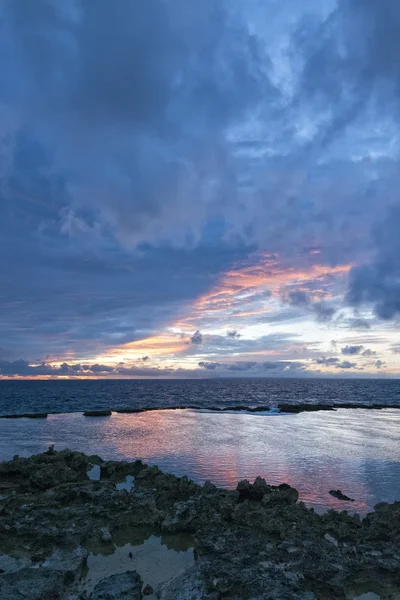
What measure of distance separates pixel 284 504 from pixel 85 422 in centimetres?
4433

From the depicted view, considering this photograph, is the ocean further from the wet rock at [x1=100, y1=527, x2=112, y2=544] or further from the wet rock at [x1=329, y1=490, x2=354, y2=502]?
the wet rock at [x1=100, y1=527, x2=112, y2=544]

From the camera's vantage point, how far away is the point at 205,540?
14.3m

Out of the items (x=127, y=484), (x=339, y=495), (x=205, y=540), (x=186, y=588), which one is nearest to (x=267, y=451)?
(x=339, y=495)

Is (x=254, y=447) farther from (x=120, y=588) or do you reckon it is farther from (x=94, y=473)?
(x=120, y=588)

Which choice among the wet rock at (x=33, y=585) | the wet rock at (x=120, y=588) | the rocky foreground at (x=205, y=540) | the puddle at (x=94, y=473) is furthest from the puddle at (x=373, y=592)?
the puddle at (x=94, y=473)

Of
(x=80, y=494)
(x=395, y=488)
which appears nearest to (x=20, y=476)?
(x=80, y=494)

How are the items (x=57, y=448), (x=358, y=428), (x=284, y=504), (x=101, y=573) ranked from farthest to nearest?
(x=358, y=428)
(x=57, y=448)
(x=284, y=504)
(x=101, y=573)

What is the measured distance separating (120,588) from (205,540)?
4.23 metres

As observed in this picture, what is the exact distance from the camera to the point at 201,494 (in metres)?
19.5

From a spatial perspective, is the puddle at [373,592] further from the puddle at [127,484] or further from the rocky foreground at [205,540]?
the puddle at [127,484]

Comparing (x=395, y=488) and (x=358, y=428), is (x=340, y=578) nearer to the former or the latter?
(x=395, y=488)

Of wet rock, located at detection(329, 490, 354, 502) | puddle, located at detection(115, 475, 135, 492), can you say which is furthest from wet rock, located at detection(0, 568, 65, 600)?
wet rock, located at detection(329, 490, 354, 502)

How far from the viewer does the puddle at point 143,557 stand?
40.5 ft

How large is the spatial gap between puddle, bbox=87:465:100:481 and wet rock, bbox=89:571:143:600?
46.6ft
